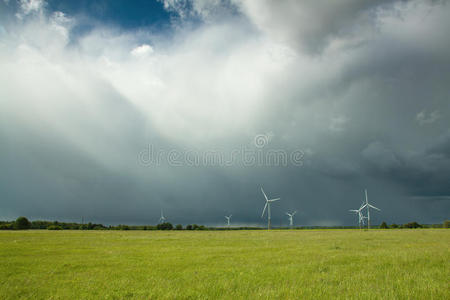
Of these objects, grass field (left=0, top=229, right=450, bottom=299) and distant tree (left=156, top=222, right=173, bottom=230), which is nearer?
grass field (left=0, top=229, right=450, bottom=299)

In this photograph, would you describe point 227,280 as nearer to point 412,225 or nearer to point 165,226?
point 165,226

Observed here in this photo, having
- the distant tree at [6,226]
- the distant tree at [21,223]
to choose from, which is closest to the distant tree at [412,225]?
the distant tree at [21,223]

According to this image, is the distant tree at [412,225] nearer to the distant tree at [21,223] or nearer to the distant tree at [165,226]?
the distant tree at [165,226]

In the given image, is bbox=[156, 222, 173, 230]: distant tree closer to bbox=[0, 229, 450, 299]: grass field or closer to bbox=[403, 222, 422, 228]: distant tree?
bbox=[403, 222, 422, 228]: distant tree

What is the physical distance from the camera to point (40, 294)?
11633mm

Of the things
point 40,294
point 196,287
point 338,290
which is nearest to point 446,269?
point 338,290

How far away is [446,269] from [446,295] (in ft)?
22.3

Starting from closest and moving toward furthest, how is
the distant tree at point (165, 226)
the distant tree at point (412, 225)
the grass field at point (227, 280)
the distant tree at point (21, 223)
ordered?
the grass field at point (227, 280)
the distant tree at point (21, 223)
the distant tree at point (412, 225)
the distant tree at point (165, 226)

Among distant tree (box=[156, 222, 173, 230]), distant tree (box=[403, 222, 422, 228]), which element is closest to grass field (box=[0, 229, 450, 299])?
distant tree (box=[156, 222, 173, 230])

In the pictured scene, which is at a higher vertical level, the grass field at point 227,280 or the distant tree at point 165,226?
the grass field at point 227,280

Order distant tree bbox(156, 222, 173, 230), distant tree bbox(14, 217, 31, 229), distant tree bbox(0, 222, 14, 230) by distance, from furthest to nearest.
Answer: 1. distant tree bbox(156, 222, 173, 230)
2. distant tree bbox(14, 217, 31, 229)
3. distant tree bbox(0, 222, 14, 230)

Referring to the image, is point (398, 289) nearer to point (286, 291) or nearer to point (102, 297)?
point (286, 291)

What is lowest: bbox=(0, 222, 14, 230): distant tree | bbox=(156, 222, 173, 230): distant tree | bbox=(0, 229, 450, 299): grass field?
bbox=(156, 222, 173, 230): distant tree

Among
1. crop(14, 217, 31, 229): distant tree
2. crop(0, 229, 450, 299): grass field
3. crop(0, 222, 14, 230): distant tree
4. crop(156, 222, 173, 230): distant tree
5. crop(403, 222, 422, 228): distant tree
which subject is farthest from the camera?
crop(156, 222, 173, 230): distant tree
